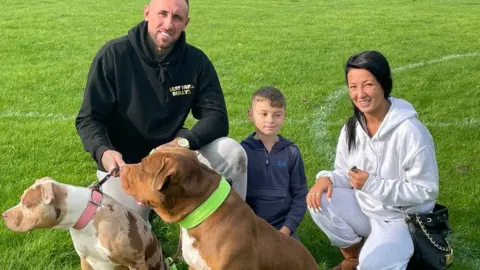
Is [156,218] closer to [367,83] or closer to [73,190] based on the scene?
[73,190]

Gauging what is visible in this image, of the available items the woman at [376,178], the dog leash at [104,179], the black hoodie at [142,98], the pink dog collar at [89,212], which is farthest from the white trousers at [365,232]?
the pink dog collar at [89,212]

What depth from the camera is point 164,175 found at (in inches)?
141

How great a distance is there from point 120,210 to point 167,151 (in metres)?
0.56

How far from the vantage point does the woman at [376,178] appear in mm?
4523

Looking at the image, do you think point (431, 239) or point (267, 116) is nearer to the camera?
point (431, 239)

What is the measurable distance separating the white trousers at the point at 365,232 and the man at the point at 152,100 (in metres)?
0.77

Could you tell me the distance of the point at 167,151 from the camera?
12.5 ft

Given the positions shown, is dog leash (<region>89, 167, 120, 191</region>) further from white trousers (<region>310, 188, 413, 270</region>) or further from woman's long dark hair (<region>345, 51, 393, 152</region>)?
woman's long dark hair (<region>345, 51, 393, 152</region>)

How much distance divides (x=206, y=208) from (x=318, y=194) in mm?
1381

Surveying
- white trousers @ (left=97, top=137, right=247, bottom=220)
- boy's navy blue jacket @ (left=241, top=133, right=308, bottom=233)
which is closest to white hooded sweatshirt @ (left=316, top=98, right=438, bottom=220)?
boy's navy blue jacket @ (left=241, top=133, right=308, bottom=233)

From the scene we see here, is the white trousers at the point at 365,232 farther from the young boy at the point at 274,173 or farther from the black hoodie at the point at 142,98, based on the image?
the black hoodie at the point at 142,98

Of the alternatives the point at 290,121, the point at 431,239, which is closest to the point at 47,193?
the point at 431,239

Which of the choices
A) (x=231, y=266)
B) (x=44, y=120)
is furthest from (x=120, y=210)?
(x=44, y=120)

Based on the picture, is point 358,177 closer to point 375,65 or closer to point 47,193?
point 375,65
